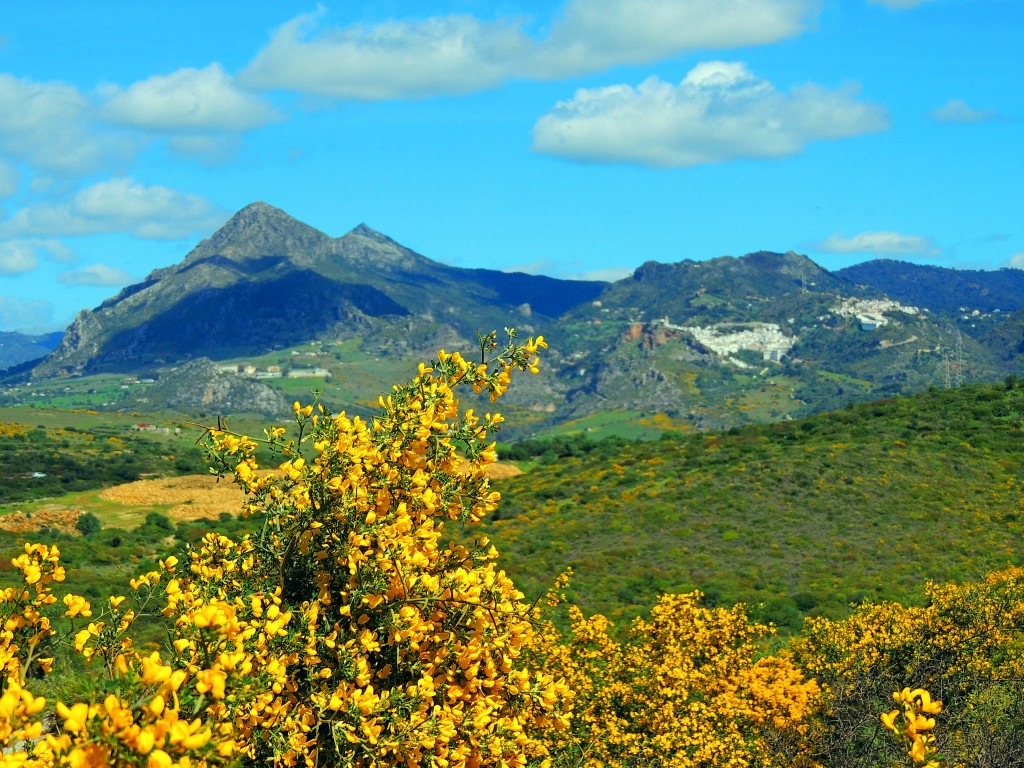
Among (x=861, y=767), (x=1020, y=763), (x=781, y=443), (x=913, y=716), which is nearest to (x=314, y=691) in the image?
(x=913, y=716)

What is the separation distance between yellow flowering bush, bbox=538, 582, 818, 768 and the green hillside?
1889cm

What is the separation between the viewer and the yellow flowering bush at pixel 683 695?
22562mm

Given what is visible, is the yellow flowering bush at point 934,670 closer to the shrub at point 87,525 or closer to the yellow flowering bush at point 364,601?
the yellow flowering bush at point 364,601

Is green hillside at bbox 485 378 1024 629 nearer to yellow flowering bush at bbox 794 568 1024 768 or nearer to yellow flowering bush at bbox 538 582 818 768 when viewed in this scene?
yellow flowering bush at bbox 794 568 1024 768

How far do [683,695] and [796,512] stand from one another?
54.6 m

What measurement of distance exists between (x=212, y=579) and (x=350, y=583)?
1.36 meters

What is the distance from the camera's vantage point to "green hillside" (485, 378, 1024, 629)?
195ft

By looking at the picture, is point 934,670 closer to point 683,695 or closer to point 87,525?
point 683,695

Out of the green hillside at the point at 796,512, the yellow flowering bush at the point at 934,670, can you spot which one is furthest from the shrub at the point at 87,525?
the yellow flowering bush at the point at 934,670

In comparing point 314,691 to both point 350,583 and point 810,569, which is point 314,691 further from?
point 810,569

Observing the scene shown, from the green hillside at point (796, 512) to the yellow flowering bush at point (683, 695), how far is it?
62.0 ft

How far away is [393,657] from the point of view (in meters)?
8.63

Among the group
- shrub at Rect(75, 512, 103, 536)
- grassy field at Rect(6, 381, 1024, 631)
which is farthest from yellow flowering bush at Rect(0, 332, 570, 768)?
shrub at Rect(75, 512, 103, 536)

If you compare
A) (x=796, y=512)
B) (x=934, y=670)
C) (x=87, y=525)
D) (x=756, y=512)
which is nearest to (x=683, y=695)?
(x=934, y=670)
